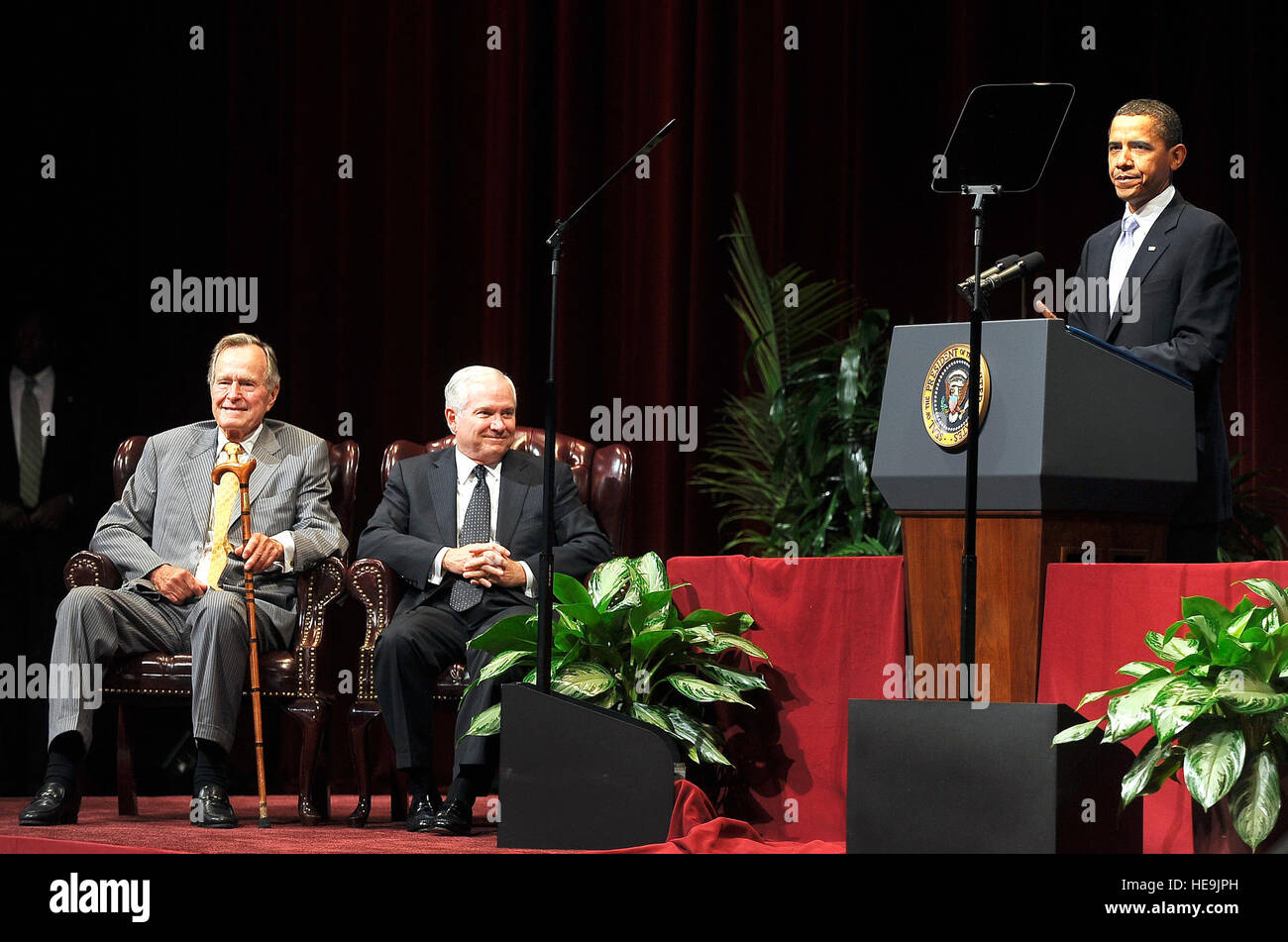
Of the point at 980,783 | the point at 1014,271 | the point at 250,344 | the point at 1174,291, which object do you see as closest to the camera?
the point at 980,783

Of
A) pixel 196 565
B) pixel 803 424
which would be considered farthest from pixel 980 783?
pixel 196 565

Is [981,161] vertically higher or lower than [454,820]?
higher

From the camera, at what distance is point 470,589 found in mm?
3865

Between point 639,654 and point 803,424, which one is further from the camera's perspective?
point 803,424

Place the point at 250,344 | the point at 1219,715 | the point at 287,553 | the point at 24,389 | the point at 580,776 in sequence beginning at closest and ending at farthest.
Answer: the point at 1219,715 → the point at 580,776 → the point at 287,553 → the point at 250,344 → the point at 24,389

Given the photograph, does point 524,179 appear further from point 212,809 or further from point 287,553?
point 212,809

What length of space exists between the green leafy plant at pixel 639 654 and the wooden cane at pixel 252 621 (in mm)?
640

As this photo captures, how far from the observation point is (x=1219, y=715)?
7.87 feet

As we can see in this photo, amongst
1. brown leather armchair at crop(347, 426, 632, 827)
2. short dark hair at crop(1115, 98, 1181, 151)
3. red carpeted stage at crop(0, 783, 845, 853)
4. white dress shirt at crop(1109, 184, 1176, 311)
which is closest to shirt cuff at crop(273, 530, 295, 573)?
brown leather armchair at crop(347, 426, 632, 827)

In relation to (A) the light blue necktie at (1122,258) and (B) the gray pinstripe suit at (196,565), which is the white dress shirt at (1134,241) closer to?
(A) the light blue necktie at (1122,258)

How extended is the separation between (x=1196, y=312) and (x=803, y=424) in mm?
1498

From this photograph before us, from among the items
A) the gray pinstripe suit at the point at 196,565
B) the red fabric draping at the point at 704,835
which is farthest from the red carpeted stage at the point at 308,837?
the gray pinstripe suit at the point at 196,565
